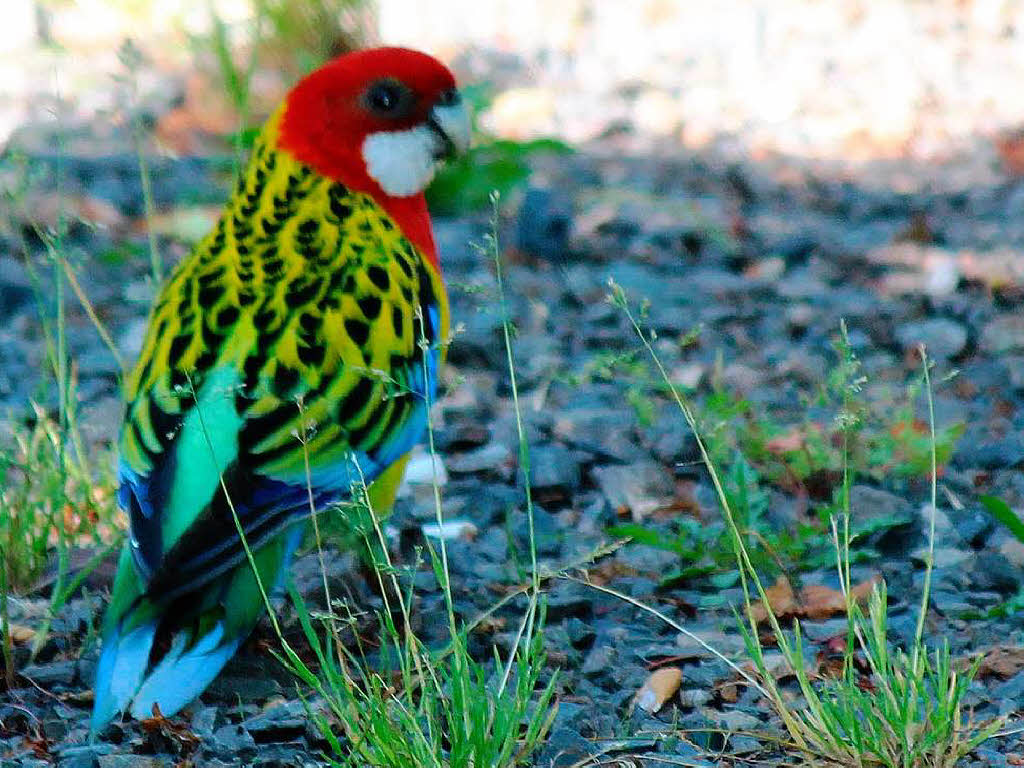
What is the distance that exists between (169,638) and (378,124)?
1470 millimetres

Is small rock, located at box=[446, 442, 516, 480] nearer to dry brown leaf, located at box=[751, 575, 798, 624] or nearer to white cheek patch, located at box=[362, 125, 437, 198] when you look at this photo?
white cheek patch, located at box=[362, 125, 437, 198]

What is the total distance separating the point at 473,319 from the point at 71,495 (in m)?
1.78

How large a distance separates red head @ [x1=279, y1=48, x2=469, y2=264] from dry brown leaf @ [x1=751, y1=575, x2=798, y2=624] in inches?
46.2

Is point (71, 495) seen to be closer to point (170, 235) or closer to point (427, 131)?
point (427, 131)

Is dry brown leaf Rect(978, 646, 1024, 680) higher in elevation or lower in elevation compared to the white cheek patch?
lower

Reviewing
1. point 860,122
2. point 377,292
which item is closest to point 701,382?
point 377,292

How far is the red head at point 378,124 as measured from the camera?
3.81 metres

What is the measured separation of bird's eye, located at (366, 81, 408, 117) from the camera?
3.88 m

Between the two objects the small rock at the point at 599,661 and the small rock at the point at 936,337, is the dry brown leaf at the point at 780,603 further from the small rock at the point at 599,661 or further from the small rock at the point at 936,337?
the small rock at the point at 936,337

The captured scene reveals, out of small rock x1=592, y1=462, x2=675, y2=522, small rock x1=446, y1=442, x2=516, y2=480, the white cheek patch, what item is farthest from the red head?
small rock x1=592, y1=462, x2=675, y2=522

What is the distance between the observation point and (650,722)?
2.80 metres

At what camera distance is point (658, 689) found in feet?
9.56

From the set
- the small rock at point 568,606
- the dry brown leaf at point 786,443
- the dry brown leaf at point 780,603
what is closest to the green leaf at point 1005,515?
the dry brown leaf at point 780,603

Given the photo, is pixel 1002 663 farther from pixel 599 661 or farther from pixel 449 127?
pixel 449 127
